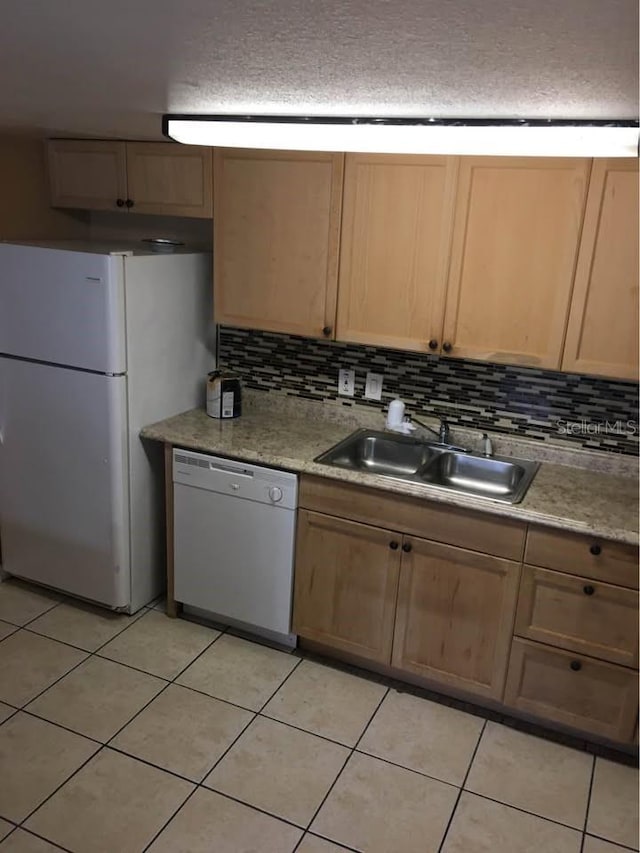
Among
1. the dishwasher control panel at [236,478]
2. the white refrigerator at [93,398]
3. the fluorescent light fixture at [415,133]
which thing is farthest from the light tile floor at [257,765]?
the fluorescent light fixture at [415,133]

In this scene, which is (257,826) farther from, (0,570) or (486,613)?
(0,570)

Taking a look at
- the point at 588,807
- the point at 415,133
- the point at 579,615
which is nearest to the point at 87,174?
the point at 415,133

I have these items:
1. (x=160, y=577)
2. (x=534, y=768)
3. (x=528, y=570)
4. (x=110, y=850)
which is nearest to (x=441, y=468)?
(x=528, y=570)

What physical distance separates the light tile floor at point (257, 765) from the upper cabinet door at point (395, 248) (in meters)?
1.42

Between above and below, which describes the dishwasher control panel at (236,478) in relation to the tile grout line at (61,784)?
above

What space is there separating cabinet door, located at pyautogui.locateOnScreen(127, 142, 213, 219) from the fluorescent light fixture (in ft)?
2.70

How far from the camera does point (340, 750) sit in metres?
2.44

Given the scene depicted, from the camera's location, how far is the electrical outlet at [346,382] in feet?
10.3

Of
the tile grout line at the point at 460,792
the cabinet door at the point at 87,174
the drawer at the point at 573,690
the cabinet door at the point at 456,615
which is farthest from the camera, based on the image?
the cabinet door at the point at 87,174

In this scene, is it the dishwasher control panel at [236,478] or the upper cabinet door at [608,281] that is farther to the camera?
the dishwasher control panel at [236,478]

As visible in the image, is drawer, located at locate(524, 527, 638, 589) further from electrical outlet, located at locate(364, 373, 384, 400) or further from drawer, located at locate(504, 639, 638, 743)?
electrical outlet, located at locate(364, 373, 384, 400)

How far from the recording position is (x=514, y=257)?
8.09ft

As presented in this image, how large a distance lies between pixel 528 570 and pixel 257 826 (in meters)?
1.19

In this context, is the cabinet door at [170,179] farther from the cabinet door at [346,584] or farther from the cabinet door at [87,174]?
the cabinet door at [346,584]
